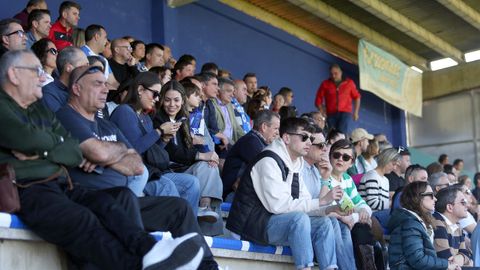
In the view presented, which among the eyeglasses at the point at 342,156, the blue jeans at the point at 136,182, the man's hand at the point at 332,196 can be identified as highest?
the eyeglasses at the point at 342,156

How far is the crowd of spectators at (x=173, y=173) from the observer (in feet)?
11.7

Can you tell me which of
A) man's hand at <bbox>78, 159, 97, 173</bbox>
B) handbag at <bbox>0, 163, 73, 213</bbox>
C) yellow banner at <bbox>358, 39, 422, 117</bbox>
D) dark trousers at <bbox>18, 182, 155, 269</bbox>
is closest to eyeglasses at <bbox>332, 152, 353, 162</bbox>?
man's hand at <bbox>78, 159, 97, 173</bbox>

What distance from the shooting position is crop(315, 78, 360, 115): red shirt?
12.0m

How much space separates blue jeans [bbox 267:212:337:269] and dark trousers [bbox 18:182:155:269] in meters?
1.56

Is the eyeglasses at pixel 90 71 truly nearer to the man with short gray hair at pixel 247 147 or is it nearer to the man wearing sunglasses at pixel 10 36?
the man wearing sunglasses at pixel 10 36

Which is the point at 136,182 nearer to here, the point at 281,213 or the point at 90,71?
the point at 90,71

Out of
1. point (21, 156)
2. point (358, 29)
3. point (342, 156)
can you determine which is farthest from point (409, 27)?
point (21, 156)

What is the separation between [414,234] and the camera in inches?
218

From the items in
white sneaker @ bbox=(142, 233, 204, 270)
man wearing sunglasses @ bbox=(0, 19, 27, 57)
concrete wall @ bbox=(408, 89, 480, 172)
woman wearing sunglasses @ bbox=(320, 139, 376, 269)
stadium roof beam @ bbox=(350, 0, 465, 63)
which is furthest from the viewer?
concrete wall @ bbox=(408, 89, 480, 172)

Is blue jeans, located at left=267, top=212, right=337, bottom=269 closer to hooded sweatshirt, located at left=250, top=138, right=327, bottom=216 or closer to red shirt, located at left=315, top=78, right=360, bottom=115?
hooded sweatshirt, located at left=250, top=138, right=327, bottom=216

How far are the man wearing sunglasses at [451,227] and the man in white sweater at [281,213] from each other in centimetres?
111

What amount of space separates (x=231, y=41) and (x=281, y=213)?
275 inches

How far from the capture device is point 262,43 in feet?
41.1

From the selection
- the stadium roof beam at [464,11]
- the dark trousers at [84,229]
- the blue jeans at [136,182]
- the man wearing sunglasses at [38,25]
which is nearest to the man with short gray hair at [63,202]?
the dark trousers at [84,229]
